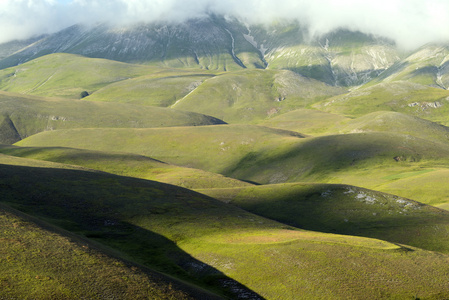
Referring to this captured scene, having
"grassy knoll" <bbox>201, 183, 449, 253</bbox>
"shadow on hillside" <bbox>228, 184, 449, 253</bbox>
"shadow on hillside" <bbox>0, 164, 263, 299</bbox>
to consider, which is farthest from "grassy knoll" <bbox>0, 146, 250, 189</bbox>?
"shadow on hillside" <bbox>0, 164, 263, 299</bbox>

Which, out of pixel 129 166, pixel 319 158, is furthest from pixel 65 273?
pixel 319 158

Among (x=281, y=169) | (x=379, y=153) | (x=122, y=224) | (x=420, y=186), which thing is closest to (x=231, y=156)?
(x=281, y=169)

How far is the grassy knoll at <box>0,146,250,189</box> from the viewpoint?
395 ft

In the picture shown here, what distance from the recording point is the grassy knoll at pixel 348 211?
243 feet

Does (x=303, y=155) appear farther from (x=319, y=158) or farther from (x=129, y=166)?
(x=129, y=166)

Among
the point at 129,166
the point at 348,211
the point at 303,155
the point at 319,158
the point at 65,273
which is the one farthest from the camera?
the point at 303,155

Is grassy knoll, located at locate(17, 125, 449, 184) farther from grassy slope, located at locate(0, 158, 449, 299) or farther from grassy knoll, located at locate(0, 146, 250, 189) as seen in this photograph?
grassy slope, located at locate(0, 158, 449, 299)

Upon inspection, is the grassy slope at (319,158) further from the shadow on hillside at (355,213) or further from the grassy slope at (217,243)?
the grassy slope at (217,243)

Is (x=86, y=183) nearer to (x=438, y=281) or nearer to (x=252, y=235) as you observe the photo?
(x=252, y=235)

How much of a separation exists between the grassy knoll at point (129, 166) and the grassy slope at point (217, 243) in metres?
37.6

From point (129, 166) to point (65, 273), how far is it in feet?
339

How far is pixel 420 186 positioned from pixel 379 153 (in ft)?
173

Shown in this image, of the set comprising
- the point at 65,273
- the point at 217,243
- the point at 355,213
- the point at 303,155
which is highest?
the point at 65,273

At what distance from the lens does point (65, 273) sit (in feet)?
114
